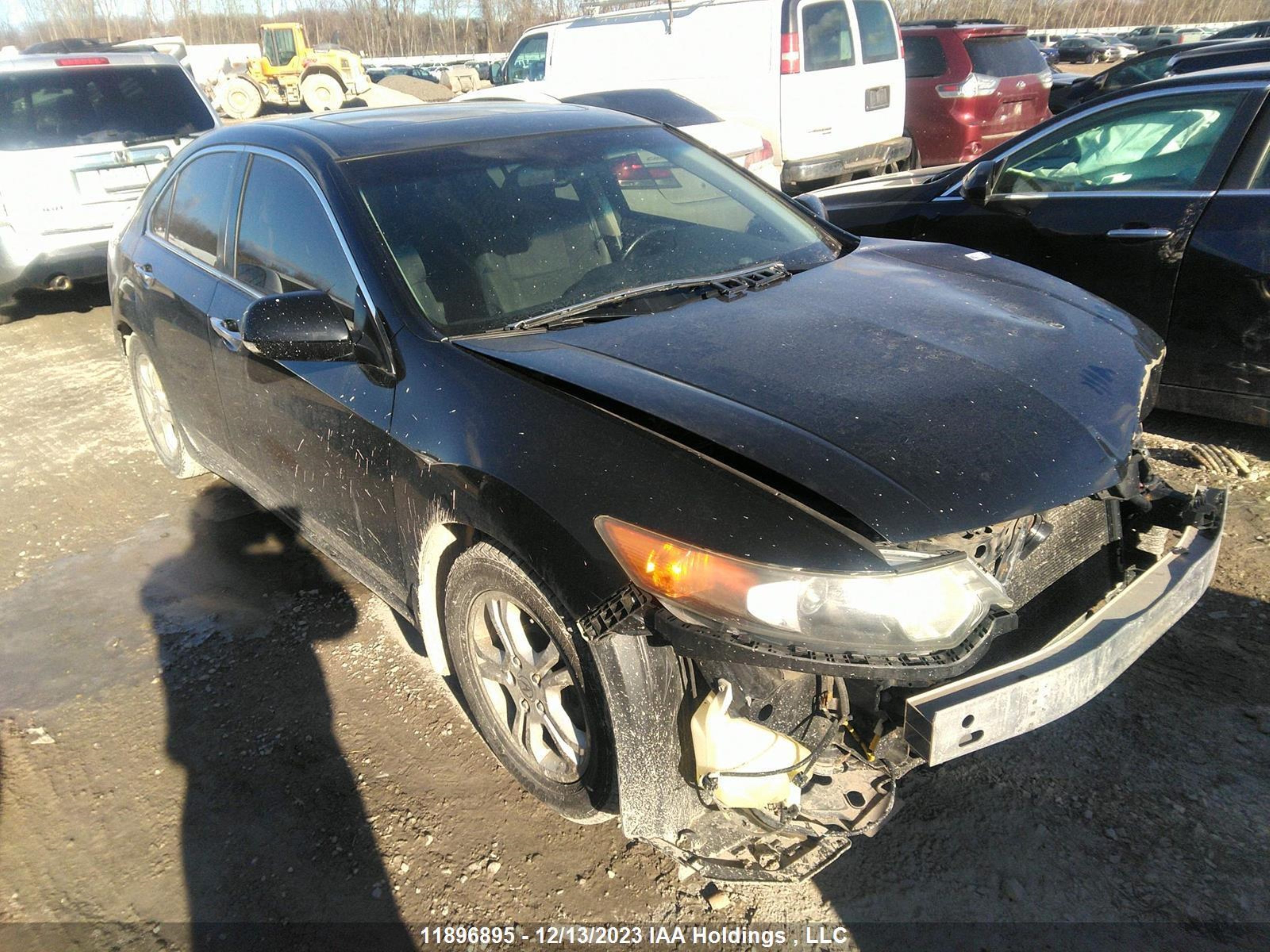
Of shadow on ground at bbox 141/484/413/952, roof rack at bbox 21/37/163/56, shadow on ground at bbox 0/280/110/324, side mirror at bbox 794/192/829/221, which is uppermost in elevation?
roof rack at bbox 21/37/163/56

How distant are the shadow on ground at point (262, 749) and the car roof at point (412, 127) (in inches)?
53.1

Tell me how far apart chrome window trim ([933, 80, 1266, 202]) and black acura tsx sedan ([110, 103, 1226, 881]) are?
1.55 meters

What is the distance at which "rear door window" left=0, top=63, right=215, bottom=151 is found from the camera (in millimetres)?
7047

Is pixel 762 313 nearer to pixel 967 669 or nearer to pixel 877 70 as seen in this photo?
pixel 967 669

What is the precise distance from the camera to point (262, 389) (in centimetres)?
324

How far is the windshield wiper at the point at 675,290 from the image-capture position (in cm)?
268

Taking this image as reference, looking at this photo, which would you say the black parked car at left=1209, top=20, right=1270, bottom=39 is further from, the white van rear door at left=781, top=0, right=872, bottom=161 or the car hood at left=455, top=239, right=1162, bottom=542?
the car hood at left=455, top=239, right=1162, bottom=542

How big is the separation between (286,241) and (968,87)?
29.5 ft

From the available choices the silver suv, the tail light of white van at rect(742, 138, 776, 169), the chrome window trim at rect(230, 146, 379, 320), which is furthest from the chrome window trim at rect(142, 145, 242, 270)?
the tail light of white van at rect(742, 138, 776, 169)

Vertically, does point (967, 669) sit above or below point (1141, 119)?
below

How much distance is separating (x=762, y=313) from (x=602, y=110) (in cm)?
158

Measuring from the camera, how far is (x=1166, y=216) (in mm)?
4109

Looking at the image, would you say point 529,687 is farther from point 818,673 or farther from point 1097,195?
point 1097,195

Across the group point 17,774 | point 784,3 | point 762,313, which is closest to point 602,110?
point 762,313
